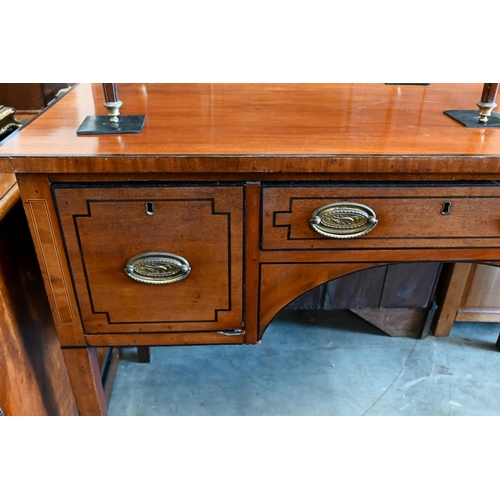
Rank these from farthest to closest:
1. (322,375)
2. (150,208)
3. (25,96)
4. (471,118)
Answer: (322,375), (25,96), (471,118), (150,208)

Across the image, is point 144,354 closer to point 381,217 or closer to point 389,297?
point 389,297

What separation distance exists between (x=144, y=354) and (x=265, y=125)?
0.84m

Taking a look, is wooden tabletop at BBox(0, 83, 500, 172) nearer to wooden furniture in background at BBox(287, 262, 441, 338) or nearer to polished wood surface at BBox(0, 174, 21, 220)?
polished wood surface at BBox(0, 174, 21, 220)

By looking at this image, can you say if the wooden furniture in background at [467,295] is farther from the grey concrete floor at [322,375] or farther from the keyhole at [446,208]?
the keyhole at [446,208]

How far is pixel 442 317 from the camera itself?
1.40m

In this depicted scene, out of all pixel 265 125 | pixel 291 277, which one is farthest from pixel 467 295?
pixel 265 125

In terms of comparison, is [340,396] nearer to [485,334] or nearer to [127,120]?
[485,334]

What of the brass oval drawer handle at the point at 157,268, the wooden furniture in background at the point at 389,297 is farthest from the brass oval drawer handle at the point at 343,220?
the wooden furniture in background at the point at 389,297

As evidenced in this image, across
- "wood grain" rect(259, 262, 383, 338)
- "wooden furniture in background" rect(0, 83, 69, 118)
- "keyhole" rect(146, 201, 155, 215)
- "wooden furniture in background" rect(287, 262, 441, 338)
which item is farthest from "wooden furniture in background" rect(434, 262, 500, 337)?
A: "wooden furniture in background" rect(0, 83, 69, 118)

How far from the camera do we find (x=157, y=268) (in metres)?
0.73

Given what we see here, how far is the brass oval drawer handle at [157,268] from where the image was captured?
2.35 feet

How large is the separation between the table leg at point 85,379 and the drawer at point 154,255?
7 cm

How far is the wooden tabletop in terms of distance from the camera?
652mm

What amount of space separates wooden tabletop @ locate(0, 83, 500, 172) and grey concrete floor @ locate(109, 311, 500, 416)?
2.49 feet
